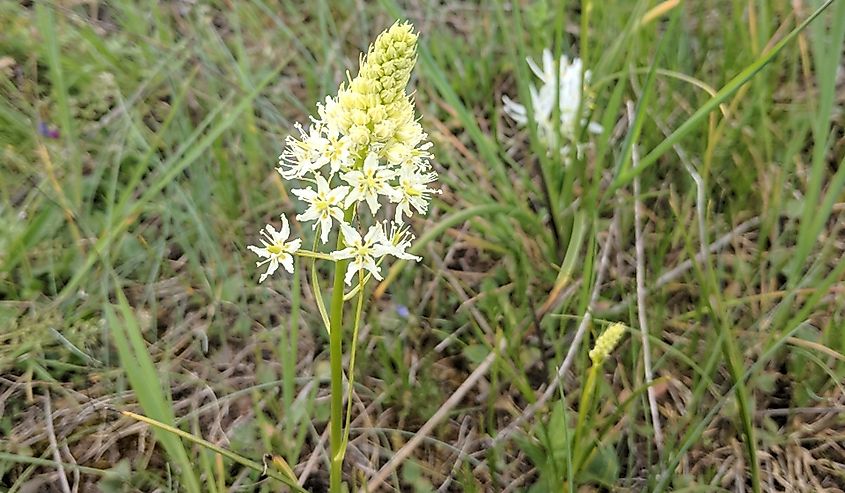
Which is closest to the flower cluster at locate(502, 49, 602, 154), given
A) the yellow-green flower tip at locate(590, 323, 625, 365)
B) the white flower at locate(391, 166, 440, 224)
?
the yellow-green flower tip at locate(590, 323, 625, 365)

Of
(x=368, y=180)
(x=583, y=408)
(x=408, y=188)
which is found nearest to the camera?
(x=368, y=180)

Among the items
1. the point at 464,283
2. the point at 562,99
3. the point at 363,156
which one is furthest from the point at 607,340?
the point at 562,99

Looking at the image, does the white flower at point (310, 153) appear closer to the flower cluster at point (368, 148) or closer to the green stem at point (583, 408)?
the flower cluster at point (368, 148)

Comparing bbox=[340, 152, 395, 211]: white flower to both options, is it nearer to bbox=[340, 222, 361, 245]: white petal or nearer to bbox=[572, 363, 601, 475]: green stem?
bbox=[340, 222, 361, 245]: white petal

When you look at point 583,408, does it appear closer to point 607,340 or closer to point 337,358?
point 607,340

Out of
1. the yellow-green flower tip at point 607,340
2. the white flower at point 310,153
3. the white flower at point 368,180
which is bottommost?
the yellow-green flower tip at point 607,340

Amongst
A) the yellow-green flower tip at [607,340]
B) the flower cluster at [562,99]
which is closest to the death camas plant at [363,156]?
the yellow-green flower tip at [607,340]
